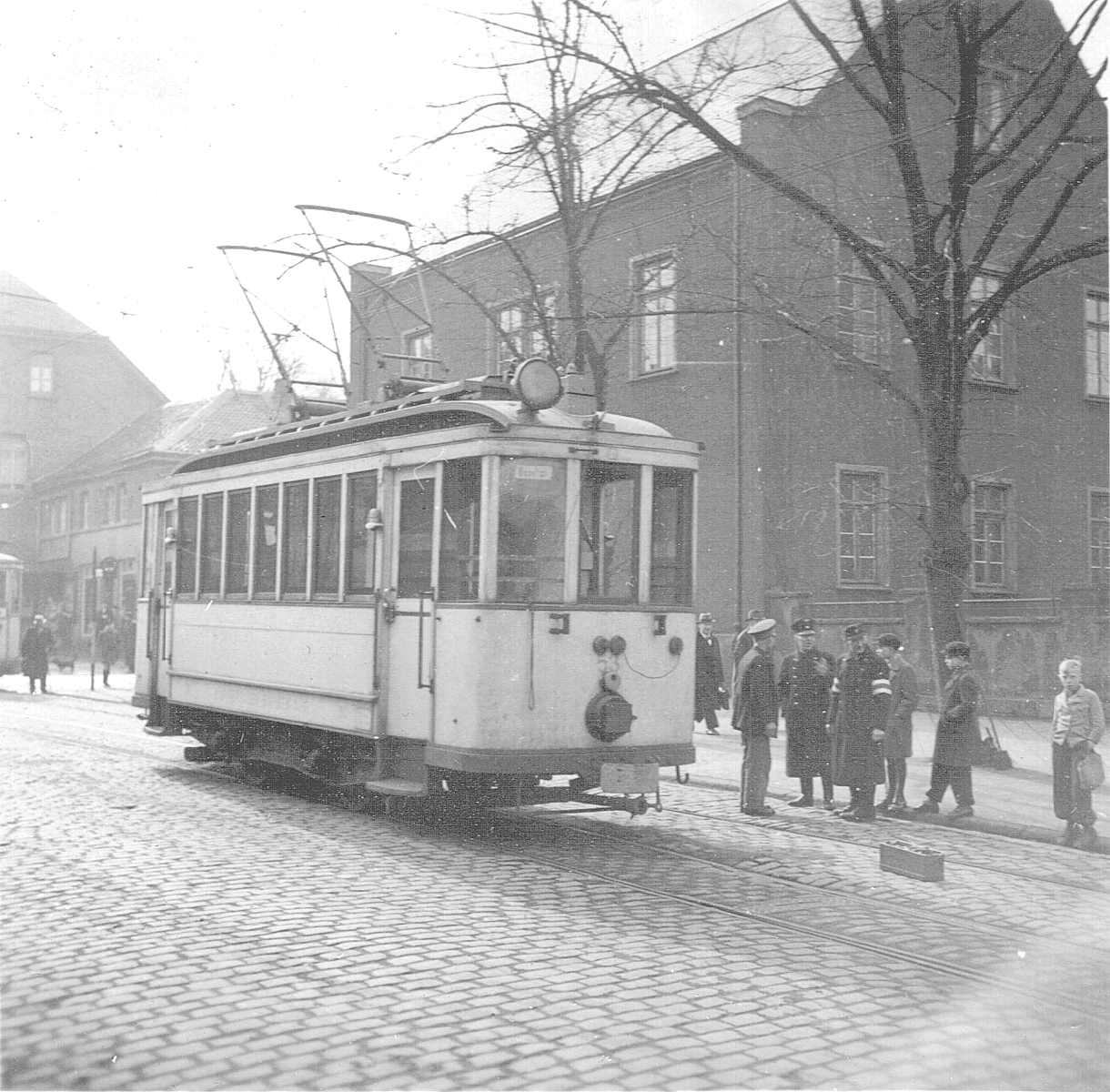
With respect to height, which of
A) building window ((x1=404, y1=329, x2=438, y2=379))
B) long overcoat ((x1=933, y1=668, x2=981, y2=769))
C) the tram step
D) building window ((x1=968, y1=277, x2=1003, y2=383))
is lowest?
the tram step

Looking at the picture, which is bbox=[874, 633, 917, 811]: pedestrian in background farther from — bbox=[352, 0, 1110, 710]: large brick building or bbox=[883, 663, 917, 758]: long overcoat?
bbox=[352, 0, 1110, 710]: large brick building

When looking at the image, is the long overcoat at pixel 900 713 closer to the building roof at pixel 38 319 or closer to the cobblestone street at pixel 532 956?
the cobblestone street at pixel 532 956

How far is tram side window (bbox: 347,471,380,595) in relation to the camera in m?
10.0

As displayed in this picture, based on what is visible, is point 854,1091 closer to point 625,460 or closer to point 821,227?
point 625,460

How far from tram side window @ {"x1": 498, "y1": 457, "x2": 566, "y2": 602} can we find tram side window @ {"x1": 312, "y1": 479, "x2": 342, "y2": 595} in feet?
6.49

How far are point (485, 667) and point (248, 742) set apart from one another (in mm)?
4299

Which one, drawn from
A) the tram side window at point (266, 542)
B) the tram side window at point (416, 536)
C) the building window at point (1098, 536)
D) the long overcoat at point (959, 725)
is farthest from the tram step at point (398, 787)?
the building window at point (1098, 536)

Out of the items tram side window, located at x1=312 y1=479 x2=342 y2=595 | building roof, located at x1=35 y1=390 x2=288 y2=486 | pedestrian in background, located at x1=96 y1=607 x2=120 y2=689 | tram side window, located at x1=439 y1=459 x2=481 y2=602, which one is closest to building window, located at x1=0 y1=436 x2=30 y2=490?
building roof, located at x1=35 y1=390 x2=288 y2=486

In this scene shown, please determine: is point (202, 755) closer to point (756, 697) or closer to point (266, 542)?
point (266, 542)

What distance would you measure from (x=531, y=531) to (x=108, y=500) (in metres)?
40.7

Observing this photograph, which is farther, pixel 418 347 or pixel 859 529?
pixel 418 347

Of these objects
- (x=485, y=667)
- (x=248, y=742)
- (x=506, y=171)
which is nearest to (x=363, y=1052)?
(x=485, y=667)

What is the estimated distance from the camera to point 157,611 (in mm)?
13742

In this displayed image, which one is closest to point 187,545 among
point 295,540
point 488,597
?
point 295,540
